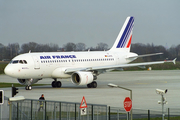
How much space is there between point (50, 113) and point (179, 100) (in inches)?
574

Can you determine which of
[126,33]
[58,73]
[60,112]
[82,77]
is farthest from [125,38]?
[60,112]

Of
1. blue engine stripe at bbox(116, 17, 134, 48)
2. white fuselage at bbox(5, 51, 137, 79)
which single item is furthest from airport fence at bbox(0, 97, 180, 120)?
blue engine stripe at bbox(116, 17, 134, 48)

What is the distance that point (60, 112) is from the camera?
20391mm

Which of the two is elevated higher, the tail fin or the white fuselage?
the tail fin

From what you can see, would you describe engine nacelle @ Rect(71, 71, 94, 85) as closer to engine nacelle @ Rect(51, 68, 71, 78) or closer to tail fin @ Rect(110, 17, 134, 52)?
engine nacelle @ Rect(51, 68, 71, 78)

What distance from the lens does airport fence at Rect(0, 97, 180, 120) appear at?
20.0 m

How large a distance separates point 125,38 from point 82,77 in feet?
51.4

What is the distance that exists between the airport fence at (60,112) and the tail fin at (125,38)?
30770 mm

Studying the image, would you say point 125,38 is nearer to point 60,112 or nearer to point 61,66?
point 61,66

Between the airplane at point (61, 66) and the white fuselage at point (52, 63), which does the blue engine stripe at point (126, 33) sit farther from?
the white fuselage at point (52, 63)

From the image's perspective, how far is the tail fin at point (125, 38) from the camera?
173ft

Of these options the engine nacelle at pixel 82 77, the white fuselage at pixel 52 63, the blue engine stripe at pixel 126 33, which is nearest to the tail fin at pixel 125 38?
the blue engine stripe at pixel 126 33

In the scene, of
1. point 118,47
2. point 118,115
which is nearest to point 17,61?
point 118,47

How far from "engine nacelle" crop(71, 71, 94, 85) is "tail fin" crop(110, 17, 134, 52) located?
39.5ft
